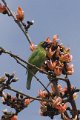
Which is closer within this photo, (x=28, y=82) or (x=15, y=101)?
(x=15, y=101)

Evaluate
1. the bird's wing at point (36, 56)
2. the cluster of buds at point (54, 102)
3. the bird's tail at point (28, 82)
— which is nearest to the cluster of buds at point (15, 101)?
the cluster of buds at point (54, 102)

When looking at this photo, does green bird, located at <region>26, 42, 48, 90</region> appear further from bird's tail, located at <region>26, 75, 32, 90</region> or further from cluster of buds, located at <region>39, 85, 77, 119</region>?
cluster of buds, located at <region>39, 85, 77, 119</region>

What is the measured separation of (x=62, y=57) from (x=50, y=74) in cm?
24

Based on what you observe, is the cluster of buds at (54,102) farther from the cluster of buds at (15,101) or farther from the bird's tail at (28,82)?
the bird's tail at (28,82)

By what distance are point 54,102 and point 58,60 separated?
1.75ft

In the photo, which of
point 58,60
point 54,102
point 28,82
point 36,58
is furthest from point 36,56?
point 54,102

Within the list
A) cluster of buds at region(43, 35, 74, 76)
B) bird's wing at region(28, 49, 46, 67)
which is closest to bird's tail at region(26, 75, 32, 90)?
bird's wing at region(28, 49, 46, 67)

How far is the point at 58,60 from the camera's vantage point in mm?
4469

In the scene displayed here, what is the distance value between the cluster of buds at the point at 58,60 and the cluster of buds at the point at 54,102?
21cm

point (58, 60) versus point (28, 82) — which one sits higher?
point (28, 82)

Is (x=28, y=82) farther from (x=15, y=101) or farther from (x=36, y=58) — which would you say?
(x=15, y=101)

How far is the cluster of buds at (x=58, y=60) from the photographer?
439 centimetres

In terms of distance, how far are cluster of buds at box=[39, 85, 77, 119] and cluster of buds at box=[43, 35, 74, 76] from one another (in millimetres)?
214

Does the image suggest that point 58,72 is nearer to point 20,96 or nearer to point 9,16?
point 20,96
